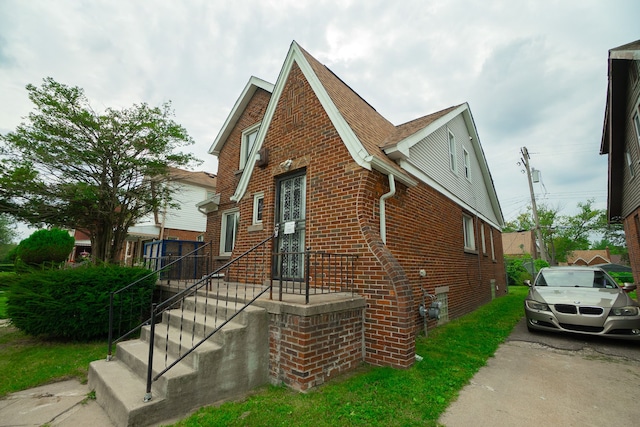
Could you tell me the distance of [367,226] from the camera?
511 centimetres

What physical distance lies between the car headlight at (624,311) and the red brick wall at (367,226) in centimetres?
317

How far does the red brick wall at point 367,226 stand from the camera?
4.55m

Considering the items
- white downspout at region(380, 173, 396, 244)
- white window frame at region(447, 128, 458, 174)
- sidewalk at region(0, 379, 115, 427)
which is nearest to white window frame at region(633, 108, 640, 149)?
white window frame at region(447, 128, 458, 174)

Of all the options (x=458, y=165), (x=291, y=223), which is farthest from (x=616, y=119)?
(x=291, y=223)

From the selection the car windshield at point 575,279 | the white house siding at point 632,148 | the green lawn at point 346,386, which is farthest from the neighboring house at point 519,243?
the green lawn at point 346,386

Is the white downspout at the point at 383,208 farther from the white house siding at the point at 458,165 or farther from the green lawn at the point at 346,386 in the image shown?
the green lawn at the point at 346,386

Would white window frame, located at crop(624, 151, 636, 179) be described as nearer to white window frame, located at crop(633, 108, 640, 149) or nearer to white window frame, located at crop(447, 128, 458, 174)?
white window frame, located at crop(633, 108, 640, 149)

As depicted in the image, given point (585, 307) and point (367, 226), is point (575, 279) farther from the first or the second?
point (367, 226)

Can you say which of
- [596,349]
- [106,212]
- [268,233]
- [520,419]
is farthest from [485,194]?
[106,212]

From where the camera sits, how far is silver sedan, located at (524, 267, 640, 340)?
5.43 metres

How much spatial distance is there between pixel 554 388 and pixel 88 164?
12.2m

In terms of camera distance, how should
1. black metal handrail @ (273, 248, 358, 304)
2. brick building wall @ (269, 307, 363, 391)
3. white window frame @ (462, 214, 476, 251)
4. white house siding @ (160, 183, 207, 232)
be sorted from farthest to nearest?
1. white house siding @ (160, 183, 207, 232)
2. white window frame @ (462, 214, 476, 251)
3. black metal handrail @ (273, 248, 358, 304)
4. brick building wall @ (269, 307, 363, 391)

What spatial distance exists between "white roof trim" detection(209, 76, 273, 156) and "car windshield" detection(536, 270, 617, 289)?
10318 millimetres

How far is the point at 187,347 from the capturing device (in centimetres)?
387
